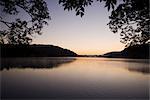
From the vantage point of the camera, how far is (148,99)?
567 inches

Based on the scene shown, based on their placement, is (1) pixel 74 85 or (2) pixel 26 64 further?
(2) pixel 26 64

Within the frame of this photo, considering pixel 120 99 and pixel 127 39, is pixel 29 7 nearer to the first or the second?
pixel 127 39

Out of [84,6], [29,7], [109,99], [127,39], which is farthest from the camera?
[109,99]

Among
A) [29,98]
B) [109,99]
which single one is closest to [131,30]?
[109,99]

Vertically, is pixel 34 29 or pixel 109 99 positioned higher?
pixel 34 29

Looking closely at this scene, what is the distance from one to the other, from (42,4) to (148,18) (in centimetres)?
441

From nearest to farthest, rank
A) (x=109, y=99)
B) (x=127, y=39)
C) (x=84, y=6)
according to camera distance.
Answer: (x=84, y=6) → (x=127, y=39) → (x=109, y=99)

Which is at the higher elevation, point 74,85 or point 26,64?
point 74,85

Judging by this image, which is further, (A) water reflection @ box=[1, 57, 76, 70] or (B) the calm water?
(A) water reflection @ box=[1, 57, 76, 70]

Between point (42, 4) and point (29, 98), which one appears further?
point (29, 98)

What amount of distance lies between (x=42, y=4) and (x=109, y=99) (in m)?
6.86

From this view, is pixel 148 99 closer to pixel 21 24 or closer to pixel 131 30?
pixel 131 30

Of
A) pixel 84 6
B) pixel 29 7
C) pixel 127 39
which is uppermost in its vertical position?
pixel 29 7

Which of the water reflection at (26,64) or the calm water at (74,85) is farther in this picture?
the water reflection at (26,64)
